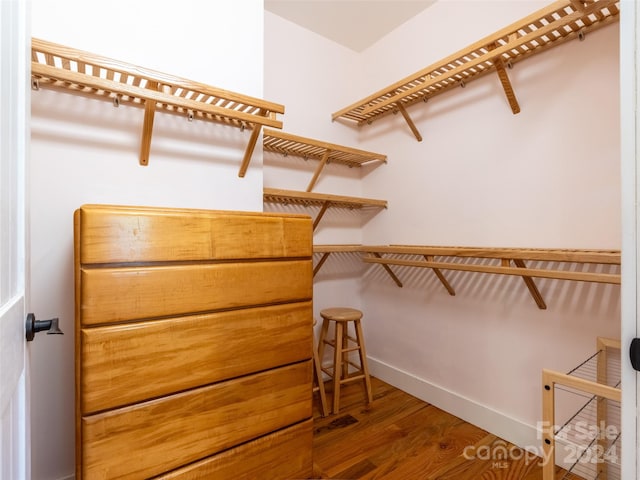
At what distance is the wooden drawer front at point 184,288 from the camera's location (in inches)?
36.5

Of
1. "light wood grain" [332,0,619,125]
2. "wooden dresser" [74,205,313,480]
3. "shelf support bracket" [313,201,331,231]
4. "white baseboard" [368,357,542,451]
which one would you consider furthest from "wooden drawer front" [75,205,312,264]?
"white baseboard" [368,357,542,451]

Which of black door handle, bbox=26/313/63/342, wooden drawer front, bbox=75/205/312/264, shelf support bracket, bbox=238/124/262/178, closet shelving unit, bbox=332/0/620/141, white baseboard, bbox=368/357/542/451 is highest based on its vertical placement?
closet shelving unit, bbox=332/0/620/141

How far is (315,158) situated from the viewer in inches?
94.1

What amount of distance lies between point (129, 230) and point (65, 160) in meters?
0.58

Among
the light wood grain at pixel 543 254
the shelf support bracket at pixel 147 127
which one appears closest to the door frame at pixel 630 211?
the light wood grain at pixel 543 254

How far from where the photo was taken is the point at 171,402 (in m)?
1.03

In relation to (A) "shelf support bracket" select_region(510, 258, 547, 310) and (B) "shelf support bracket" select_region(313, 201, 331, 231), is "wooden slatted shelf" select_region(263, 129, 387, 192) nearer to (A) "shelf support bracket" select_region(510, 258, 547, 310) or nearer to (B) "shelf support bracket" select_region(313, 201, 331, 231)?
(B) "shelf support bracket" select_region(313, 201, 331, 231)

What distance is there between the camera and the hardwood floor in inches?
57.6

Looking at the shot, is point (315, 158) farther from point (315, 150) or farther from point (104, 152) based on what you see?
point (104, 152)

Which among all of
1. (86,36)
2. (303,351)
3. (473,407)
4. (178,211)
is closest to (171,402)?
(303,351)

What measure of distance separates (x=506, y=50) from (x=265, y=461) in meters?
2.11

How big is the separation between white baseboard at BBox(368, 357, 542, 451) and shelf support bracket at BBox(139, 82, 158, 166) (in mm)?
2184

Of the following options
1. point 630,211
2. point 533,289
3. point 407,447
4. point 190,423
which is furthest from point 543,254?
point 190,423

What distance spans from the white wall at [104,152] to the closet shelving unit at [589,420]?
1.59 meters
